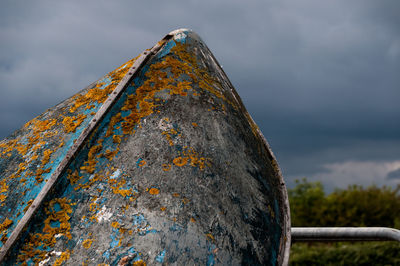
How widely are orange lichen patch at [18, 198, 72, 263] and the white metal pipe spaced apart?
1.87 m

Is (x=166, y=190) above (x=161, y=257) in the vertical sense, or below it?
above

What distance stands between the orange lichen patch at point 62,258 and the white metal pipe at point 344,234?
6.24 ft

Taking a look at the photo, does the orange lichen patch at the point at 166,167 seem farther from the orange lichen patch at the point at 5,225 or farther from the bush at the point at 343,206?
the bush at the point at 343,206

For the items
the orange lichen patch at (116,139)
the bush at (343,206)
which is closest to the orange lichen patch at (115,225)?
the orange lichen patch at (116,139)

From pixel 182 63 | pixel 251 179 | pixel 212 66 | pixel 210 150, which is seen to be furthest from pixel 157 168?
pixel 212 66

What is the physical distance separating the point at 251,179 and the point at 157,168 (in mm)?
454

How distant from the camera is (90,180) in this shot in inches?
65.6

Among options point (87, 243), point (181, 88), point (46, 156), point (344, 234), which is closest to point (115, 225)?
point (87, 243)

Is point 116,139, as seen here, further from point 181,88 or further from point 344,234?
point 344,234

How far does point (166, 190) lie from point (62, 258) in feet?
1.39

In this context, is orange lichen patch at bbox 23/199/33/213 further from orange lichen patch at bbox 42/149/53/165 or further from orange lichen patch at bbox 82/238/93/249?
orange lichen patch at bbox 82/238/93/249

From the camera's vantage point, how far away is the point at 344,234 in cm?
307

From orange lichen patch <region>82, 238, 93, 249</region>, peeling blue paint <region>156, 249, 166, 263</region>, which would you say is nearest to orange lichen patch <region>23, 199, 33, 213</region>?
orange lichen patch <region>82, 238, 93, 249</region>

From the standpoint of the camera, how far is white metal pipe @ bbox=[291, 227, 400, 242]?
9.95 ft
